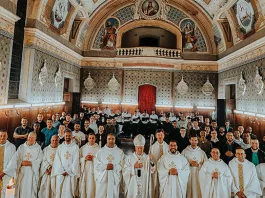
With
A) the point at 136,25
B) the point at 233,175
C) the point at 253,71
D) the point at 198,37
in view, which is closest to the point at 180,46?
the point at 198,37

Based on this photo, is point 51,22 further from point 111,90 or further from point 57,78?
point 111,90

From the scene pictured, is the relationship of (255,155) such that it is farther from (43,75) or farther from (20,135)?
(43,75)

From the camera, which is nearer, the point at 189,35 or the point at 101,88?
the point at 189,35

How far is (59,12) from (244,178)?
1268 centimetres

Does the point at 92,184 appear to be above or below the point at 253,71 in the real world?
below

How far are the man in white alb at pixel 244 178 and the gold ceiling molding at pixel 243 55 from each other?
26.9 ft

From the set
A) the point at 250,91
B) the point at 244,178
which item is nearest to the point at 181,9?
the point at 250,91

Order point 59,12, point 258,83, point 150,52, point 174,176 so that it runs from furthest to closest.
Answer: point 150,52 < point 59,12 < point 258,83 < point 174,176

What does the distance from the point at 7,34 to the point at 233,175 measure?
31.3 feet

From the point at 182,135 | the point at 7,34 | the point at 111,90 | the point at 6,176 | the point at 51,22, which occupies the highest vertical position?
the point at 51,22

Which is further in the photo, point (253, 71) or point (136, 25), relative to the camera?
point (136, 25)

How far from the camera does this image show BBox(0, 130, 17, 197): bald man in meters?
4.11

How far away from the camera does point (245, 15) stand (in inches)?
439

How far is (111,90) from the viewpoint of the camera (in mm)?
16516
